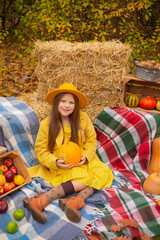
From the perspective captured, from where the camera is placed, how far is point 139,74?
13.0 ft

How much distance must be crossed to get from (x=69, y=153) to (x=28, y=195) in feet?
2.21

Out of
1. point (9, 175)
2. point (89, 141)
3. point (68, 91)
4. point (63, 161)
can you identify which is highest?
point (68, 91)

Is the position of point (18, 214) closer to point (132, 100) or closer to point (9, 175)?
point (9, 175)

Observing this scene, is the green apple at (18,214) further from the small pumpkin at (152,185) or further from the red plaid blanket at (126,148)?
the small pumpkin at (152,185)

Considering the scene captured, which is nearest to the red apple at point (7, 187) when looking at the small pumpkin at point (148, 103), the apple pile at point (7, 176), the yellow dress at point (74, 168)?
the apple pile at point (7, 176)

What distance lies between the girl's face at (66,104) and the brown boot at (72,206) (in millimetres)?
1011

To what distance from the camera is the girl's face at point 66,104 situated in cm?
297

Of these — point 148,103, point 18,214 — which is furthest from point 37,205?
point 148,103

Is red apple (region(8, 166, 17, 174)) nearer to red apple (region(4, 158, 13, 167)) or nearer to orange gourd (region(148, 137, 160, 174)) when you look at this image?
red apple (region(4, 158, 13, 167))

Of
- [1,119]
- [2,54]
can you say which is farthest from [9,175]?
[2,54]

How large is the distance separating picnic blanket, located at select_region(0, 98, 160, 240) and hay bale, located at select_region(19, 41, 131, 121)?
0.52 m

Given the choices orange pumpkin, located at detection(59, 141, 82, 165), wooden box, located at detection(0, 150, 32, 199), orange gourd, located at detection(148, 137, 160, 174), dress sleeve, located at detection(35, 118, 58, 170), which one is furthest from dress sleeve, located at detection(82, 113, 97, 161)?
orange gourd, located at detection(148, 137, 160, 174)

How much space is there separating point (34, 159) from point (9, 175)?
616 mm

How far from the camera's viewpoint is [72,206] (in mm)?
2592
